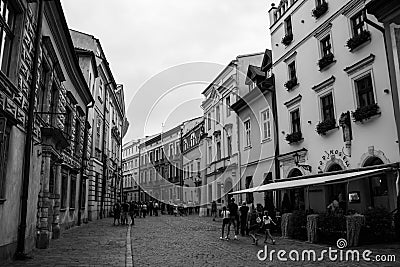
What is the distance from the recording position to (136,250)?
12.7m

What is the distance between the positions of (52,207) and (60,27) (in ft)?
23.8

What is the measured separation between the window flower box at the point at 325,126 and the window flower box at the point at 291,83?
13.1ft

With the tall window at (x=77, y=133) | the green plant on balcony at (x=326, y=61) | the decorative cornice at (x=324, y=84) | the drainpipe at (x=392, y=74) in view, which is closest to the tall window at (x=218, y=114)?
the tall window at (x=77, y=133)

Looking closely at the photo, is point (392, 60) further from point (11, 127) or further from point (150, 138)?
point (150, 138)

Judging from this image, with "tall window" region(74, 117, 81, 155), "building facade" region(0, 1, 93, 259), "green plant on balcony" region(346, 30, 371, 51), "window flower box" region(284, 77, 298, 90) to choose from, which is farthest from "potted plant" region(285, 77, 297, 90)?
"tall window" region(74, 117, 81, 155)

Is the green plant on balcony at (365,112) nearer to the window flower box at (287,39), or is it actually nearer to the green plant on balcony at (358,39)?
the green plant on balcony at (358,39)

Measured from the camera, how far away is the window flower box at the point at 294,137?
21.1 metres

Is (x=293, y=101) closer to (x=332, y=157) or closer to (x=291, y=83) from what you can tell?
(x=291, y=83)

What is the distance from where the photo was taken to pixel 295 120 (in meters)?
22.4

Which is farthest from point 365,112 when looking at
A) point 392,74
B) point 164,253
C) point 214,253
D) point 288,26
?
point 288,26

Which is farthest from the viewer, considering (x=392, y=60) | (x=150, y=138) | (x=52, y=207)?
(x=150, y=138)

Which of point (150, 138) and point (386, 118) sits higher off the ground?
point (150, 138)

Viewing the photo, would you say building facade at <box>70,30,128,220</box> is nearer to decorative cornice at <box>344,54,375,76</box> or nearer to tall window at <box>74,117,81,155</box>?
tall window at <box>74,117,81,155</box>

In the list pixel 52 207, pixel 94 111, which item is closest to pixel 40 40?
pixel 52 207
